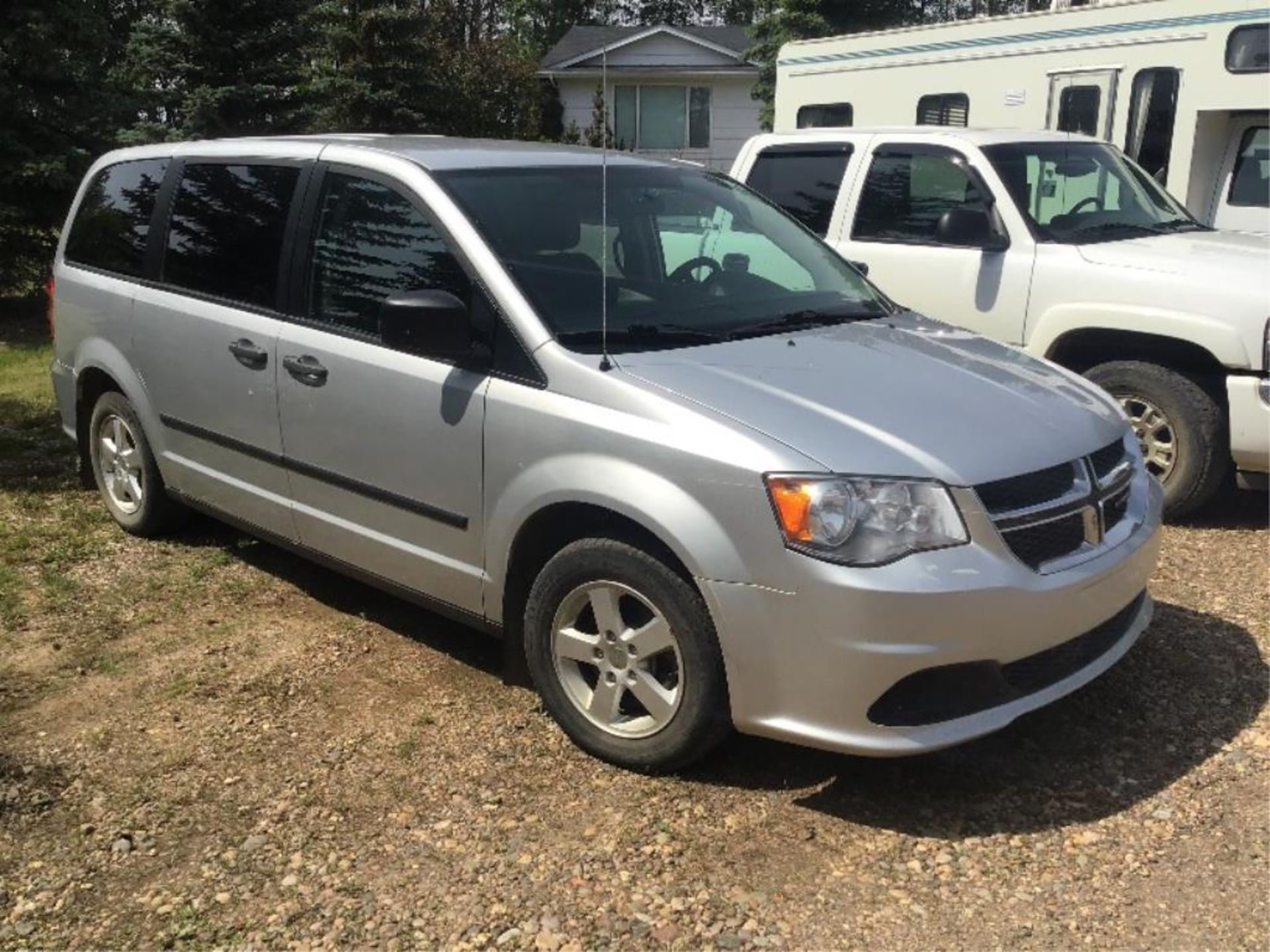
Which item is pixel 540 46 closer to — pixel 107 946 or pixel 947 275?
pixel 947 275

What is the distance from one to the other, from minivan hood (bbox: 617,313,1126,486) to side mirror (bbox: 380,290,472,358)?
51 centimetres

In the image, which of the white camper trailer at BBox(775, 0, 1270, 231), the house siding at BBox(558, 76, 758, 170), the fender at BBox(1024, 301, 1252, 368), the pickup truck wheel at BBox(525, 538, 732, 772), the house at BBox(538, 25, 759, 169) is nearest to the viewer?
the pickup truck wheel at BBox(525, 538, 732, 772)

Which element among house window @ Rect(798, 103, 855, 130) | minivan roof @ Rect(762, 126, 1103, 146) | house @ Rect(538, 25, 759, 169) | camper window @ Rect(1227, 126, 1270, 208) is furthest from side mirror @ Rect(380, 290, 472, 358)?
house @ Rect(538, 25, 759, 169)

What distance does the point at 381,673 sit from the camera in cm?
425

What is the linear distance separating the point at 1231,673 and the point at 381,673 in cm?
299

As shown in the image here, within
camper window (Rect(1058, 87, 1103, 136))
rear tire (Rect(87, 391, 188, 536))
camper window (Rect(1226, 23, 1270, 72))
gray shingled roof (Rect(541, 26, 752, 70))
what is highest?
gray shingled roof (Rect(541, 26, 752, 70))

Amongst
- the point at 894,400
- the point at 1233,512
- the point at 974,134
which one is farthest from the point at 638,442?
the point at 974,134

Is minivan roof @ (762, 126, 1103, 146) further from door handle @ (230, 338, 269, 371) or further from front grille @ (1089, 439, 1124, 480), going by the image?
door handle @ (230, 338, 269, 371)

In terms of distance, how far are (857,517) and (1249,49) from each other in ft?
21.1

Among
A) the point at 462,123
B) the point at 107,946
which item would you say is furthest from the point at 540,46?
the point at 107,946

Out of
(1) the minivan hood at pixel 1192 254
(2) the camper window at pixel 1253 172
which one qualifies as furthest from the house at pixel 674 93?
(1) the minivan hood at pixel 1192 254

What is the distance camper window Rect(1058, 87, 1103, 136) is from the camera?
Answer: 8.62 meters

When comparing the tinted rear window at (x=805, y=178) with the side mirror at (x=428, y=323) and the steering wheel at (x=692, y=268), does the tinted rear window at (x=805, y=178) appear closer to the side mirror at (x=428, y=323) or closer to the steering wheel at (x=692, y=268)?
the steering wheel at (x=692, y=268)

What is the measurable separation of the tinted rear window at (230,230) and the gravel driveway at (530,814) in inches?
53.3
